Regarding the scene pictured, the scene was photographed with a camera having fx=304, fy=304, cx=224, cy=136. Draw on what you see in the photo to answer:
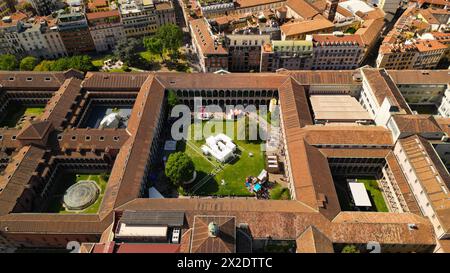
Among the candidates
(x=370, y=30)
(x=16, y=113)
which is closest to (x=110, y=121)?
(x=16, y=113)

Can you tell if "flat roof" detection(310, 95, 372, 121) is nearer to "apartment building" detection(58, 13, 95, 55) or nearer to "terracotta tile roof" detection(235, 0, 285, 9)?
"terracotta tile roof" detection(235, 0, 285, 9)

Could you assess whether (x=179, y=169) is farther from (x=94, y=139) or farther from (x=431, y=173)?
(x=431, y=173)

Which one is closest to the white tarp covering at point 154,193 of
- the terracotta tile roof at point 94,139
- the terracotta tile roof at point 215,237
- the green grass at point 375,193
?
the terracotta tile roof at point 94,139

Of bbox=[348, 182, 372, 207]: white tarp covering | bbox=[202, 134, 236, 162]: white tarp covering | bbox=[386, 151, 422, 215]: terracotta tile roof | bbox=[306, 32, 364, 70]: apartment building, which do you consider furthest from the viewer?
bbox=[306, 32, 364, 70]: apartment building

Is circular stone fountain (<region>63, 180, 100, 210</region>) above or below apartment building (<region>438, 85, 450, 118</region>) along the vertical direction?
below

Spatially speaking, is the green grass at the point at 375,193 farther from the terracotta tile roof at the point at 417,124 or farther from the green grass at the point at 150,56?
the green grass at the point at 150,56

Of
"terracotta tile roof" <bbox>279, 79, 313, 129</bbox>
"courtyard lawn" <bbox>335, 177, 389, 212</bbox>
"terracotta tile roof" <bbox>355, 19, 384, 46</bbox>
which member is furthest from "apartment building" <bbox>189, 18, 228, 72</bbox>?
"courtyard lawn" <bbox>335, 177, 389, 212</bbox>

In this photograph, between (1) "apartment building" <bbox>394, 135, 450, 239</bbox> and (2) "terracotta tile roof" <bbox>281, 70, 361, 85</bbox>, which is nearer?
(1) "apartment building" <bbox>394, 135, 450, 239</bbox>
